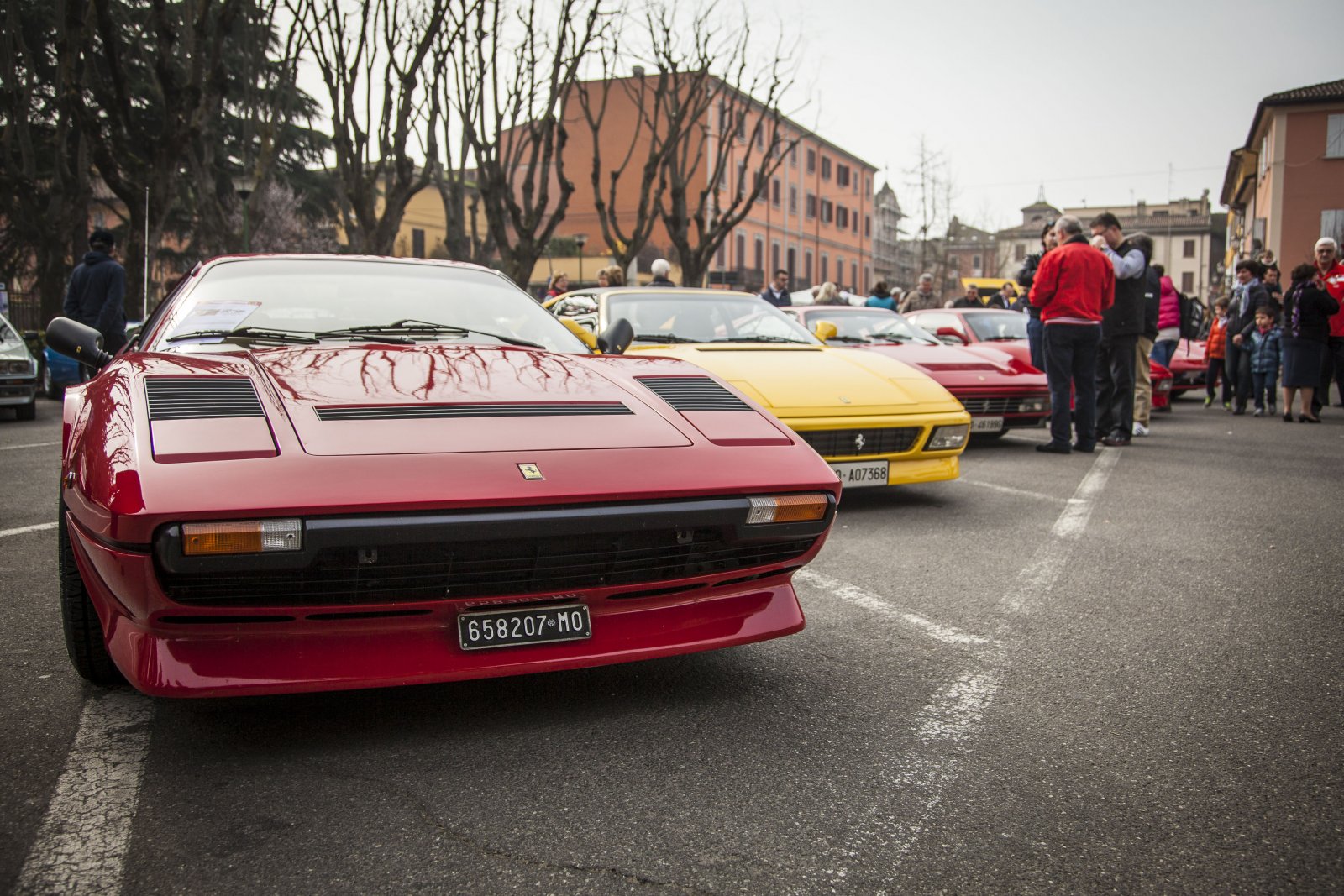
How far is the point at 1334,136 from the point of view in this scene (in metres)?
37.0

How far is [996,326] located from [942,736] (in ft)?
30.4

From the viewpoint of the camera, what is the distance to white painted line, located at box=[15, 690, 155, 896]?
192cm

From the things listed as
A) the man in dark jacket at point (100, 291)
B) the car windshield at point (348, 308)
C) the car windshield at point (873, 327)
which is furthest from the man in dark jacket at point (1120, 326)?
the man in dark jacket at point (100, 291)

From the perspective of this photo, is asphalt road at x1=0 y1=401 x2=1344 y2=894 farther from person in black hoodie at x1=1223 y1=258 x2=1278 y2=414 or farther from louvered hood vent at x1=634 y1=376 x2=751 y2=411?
person in black hoodie at x1=1223 y1=258 x2=1278 y2=414

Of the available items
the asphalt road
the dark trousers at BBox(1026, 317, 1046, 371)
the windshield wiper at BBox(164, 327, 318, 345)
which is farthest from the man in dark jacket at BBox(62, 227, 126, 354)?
the dark trousers at BBox(1026, 317, 1046, 371)

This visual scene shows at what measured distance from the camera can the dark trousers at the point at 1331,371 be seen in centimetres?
1133

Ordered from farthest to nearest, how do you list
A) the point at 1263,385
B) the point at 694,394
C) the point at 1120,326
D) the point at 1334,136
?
the point at 1334,136
the point at 1263,385
the point at 1120,326
the point at 694,394

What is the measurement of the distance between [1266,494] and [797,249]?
185 feet

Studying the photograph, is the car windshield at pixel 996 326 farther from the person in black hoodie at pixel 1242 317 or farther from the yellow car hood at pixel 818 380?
the yellow car hood at pixel 818 380

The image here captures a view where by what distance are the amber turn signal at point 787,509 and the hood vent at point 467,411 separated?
19.2 inches

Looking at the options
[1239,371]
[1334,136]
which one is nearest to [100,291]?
[1239,371]

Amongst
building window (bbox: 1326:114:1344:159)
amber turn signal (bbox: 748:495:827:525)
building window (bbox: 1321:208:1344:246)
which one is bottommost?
amber turn signal (bbox: 748:495:827:525)

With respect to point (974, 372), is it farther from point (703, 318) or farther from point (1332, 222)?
point (1332, 222)

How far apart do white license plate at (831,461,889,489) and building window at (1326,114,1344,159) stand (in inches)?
1527
